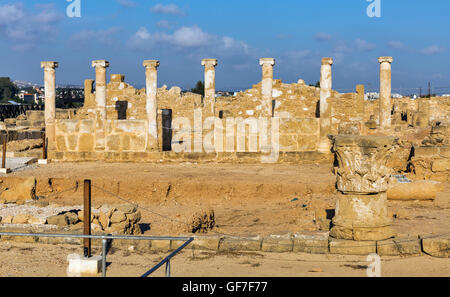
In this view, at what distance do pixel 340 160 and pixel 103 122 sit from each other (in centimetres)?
1025

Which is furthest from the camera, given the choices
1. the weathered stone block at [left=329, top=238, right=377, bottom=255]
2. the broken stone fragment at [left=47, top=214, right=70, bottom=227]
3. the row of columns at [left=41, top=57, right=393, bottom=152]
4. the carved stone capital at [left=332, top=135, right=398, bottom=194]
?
the row of columns at [left=41, top=57, right=393, bottom=152]

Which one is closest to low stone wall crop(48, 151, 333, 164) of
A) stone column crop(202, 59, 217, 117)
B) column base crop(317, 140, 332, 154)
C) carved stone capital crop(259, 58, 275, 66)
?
column base crop(317, 140, 332, 154)

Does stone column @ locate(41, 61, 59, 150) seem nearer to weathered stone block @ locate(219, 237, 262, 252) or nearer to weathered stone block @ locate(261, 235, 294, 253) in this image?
weathered stone block @ locate(219, 237, 262, 252)

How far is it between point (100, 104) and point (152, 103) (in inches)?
65.8

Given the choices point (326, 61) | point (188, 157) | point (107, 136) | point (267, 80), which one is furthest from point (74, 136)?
point (326, 61)

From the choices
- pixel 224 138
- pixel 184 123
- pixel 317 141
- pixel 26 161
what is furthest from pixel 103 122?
pixel 184 123

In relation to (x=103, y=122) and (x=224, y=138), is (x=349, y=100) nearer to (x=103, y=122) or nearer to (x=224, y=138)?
(x=224, y=138)

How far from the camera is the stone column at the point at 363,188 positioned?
8.38 m

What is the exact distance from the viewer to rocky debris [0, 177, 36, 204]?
13094mm

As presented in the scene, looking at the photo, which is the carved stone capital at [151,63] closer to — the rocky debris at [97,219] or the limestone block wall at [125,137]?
the limestone block wall at [125,137]

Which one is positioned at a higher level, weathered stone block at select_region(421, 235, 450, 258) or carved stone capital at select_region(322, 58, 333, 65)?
carved stone capital at select_region(322, 58, 333, 65)

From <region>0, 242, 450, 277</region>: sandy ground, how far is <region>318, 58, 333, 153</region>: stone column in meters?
8.95
